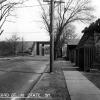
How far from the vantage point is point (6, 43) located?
98000mm

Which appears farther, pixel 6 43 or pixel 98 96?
pixel 6 43

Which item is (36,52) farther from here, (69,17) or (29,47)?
(69,17)

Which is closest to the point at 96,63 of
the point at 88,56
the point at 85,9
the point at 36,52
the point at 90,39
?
the point at 88,56

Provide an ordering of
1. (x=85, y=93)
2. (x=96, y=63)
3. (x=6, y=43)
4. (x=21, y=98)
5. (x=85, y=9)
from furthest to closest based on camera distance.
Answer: (x=6, y=43) < (x=85, y=9) < (x=96, y=63) < (x=85, y=93) < (x=21, y=98)

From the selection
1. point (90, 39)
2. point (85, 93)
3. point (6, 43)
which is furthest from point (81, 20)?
point (6, 43)

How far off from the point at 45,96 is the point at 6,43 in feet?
300

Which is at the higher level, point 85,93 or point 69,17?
point 69,17

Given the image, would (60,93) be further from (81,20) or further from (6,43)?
(6,43)

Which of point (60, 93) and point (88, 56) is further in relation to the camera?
point (88, 56)

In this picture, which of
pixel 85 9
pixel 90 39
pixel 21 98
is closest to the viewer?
pixel 21 98

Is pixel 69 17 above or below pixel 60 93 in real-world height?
above

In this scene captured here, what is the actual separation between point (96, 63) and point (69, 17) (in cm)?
2574

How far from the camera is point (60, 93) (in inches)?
353

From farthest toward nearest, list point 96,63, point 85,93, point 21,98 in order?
point 96,63 → point 85,93 → point 21,98
